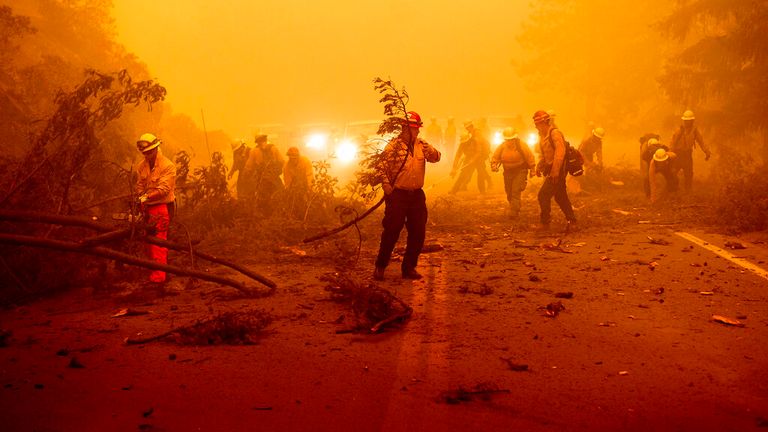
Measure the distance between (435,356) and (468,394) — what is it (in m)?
0.79

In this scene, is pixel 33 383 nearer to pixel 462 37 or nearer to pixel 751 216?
pixel 751 216

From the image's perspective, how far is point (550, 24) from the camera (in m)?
37.2

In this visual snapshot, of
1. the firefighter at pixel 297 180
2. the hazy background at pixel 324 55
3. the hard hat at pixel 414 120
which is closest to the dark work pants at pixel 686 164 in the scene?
the firefighter at pixel 297 180

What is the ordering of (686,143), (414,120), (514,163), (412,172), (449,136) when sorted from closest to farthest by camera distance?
(414,120) → (412,172) → (514,163) → (686,143) → (449,136)

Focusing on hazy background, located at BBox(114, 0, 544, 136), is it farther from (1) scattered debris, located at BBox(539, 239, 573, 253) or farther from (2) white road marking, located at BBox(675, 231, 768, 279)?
(2) white road marking, located at BBox(675, 231, 768, 279)

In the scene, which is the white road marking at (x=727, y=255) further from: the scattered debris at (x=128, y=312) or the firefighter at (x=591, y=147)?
the scattered debris at (x=128, y=312)

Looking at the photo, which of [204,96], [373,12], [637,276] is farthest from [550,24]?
[373,12]

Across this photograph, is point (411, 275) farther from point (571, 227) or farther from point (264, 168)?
point (264, 168)

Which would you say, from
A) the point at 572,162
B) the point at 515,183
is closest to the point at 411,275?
the point at 572,162

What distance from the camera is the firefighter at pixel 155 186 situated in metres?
7.80

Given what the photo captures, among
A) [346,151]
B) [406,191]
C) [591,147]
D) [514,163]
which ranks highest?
[346,151]

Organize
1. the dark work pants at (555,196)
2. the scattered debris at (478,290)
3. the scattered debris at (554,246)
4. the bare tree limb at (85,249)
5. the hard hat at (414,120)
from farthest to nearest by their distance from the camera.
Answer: the dark work pants at (555,196) < the scattered debris at (554,246) < the hard hat at (414,120) < the scattered debris at (478,290) < the bare tree limb at (85,249)

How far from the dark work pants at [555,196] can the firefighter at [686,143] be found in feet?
14.7

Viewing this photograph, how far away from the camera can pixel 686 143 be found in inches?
552
